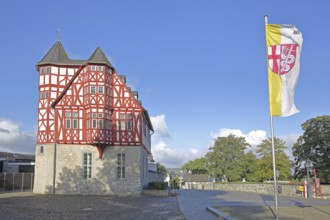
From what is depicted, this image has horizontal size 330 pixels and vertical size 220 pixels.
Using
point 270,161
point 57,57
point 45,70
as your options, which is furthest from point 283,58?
point 270,161

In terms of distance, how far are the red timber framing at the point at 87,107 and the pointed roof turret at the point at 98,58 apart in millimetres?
96

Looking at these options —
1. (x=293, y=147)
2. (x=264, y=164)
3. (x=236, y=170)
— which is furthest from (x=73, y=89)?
(x=236, y=170)

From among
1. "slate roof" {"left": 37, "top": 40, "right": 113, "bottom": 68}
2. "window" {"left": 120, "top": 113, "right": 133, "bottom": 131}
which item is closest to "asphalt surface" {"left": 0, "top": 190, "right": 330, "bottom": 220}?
"window" {"left": 120, "top": 113, "right": 133, "bottom": 131}

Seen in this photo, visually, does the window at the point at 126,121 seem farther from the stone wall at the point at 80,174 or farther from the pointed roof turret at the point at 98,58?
the pointed roof turret at the point at 98,58

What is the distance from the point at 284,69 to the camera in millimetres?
11086

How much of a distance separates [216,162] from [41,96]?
4828cm

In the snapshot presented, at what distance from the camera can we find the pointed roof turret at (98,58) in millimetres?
32216

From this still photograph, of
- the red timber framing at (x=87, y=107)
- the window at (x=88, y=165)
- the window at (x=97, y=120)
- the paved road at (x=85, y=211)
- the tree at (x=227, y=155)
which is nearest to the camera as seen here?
the paved road at (x=85, y=211)

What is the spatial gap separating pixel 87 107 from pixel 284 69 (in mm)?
23099

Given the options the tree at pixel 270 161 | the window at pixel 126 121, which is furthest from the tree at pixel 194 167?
the window at pixel 126 121

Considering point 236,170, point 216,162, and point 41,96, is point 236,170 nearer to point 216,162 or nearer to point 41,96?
point 216,162

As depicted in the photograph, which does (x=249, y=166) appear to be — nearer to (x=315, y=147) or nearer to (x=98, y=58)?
(x=315, y=147)

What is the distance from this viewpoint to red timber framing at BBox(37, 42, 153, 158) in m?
32.1

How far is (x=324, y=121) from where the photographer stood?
4922 cm
